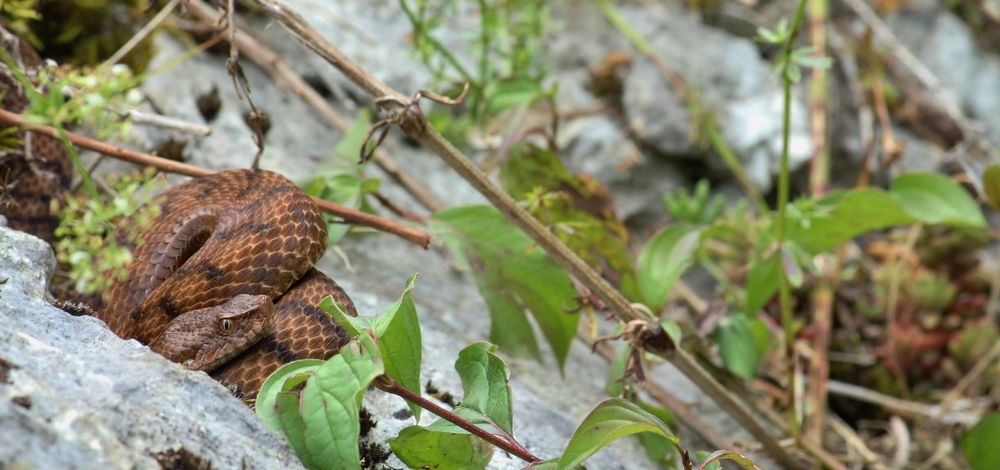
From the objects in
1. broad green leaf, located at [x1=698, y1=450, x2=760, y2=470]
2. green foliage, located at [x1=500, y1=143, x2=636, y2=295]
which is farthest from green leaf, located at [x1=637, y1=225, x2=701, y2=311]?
broad green leaf, located at [x1=698, y1=450, x2=760, y2=470]

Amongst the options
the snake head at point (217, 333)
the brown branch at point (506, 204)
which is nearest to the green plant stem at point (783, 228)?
the brown branch at point (506, 204)

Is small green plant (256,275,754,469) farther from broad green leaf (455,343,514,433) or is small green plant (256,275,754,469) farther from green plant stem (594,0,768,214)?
green plant stem (594,0,768,214)

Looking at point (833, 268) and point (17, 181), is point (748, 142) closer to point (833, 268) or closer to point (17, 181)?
point (833, 268)

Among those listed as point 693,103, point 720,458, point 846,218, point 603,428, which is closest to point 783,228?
point 846,218

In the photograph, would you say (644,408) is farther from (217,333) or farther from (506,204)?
(217,333)

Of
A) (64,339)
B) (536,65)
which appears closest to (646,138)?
(536,65)

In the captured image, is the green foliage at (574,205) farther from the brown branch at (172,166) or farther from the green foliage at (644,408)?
the brown branch at (172,166)
